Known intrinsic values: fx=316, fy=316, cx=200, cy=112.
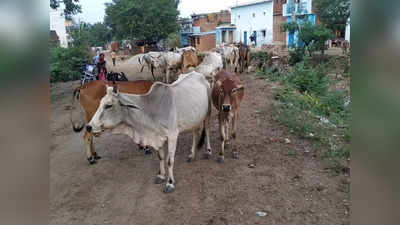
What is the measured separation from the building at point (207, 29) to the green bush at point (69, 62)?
66.9ft

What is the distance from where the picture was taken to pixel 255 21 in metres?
32.4

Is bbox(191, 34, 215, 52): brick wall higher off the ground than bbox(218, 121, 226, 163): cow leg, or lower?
higher

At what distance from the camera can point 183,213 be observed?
3.75 meters

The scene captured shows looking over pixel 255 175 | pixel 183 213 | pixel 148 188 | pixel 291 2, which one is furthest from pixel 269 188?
pixel 291 2

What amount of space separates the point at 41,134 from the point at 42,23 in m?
0.32

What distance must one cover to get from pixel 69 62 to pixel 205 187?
40.1 feet

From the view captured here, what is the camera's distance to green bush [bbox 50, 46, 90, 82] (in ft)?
45.1

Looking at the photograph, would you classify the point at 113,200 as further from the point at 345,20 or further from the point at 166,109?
the point at 345,20

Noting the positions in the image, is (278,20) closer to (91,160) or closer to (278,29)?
(278,29)

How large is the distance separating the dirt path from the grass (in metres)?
0.29

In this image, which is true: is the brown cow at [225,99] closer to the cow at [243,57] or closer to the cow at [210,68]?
the cow at [210,68]

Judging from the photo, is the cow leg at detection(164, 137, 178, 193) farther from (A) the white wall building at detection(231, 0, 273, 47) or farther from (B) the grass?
(A) the white wall building at detection(231, 0, 273, 47)

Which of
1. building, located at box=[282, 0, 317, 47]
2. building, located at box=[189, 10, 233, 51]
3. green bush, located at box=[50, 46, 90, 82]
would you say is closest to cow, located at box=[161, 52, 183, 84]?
green bush, located at box=[50, 46, 90, 82]

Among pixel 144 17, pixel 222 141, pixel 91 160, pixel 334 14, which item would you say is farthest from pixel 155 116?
pixel 144 17
